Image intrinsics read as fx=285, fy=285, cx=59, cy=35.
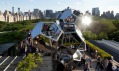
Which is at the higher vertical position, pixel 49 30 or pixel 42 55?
pixel 49 30

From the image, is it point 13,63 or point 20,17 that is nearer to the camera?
point 13,63

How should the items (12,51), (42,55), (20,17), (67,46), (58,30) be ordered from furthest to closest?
(20,17)
(12,51)
(42,55)
(67,46)
(58,30)

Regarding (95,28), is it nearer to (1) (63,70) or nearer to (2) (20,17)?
(1) (63,70)

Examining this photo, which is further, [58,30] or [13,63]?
[13,63]

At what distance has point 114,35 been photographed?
54.1m

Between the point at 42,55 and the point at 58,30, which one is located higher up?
the point at 58,30

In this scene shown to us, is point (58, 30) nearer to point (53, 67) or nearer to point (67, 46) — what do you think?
point (67, 46)

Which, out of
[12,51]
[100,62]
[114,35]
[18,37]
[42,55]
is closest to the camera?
[42,55]

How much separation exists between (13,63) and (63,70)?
2769 mm

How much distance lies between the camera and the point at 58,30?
13.2 meters

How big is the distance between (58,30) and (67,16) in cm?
143

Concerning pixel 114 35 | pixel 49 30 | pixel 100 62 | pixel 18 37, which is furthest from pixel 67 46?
pixel 114 35

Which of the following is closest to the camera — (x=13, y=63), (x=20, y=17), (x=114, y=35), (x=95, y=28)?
(x=13, y=63)

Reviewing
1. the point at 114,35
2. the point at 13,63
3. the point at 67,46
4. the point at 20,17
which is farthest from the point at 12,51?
the point at 20,17
